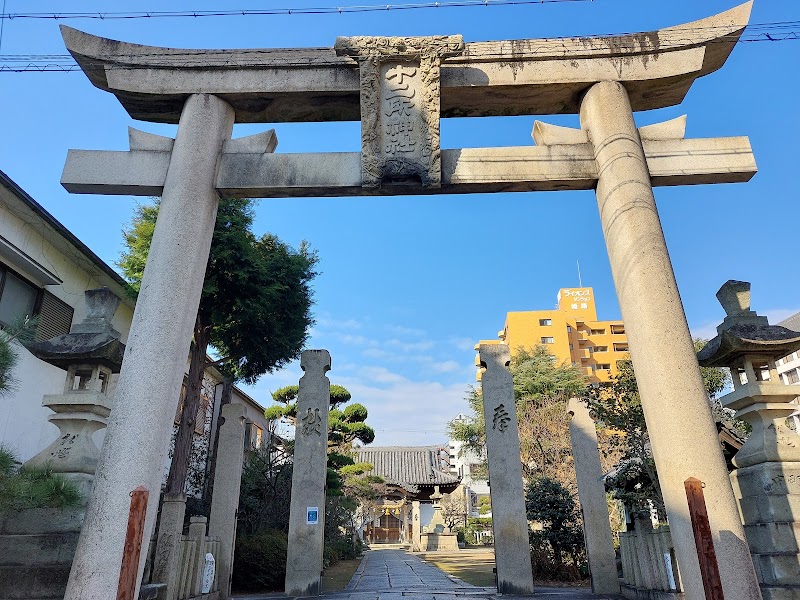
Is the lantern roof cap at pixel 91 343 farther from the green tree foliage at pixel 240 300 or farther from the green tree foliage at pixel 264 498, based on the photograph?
the green tree foliage at pixel 264 498

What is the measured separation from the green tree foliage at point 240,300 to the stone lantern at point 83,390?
614cm

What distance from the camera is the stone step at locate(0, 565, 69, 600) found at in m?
4.93

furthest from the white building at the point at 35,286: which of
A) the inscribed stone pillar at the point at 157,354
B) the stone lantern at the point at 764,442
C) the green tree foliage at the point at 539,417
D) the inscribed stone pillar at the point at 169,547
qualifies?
the green tree foliage at the point at 539,417

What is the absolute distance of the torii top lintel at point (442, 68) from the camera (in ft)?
21.4

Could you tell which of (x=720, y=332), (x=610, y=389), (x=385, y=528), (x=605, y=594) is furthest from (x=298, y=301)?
(x=385, y=528)

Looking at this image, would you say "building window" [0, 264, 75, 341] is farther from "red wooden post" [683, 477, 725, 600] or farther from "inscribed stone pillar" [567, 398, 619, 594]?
"inscribed stone pillar" [567, 398, 619, 594]

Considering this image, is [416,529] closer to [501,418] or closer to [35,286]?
[501,418]

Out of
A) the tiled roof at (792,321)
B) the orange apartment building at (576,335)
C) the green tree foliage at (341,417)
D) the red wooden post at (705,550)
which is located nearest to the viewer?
the red wooden post at (705,550)

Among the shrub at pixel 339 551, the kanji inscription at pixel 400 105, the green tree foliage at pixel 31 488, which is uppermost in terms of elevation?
the kanji inscription at pixel 400 105

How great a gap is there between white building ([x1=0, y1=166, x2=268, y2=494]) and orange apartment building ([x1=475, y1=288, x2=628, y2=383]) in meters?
37.4

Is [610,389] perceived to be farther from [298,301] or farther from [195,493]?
[195,493]

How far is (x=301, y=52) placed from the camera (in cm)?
668

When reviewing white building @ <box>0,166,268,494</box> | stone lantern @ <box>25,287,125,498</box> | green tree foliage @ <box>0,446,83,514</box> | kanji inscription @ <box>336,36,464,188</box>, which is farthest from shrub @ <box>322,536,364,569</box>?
kanji inscription @ <box>336,36,464,188</box>

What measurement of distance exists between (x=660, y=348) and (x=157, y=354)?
496 cm
